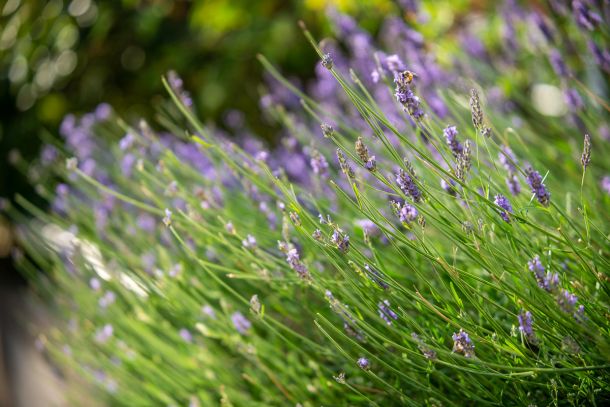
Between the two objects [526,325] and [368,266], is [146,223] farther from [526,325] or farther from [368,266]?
[526,325]

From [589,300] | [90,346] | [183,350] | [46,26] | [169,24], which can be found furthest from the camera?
[169,24]

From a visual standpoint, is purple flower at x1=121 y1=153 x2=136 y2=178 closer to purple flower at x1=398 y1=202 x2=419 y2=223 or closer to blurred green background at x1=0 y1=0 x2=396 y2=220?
purple flower at x1=398 y1=202 x2=419 y2=223

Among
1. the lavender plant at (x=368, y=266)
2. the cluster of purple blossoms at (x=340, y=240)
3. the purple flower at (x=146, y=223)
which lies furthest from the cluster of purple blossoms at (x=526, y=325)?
the purple flower at (x=146, y=223)

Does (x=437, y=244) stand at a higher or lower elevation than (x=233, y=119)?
lower

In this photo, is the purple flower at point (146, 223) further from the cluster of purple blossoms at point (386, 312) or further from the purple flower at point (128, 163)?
the cluster of purple blossoms at point (386, 312)

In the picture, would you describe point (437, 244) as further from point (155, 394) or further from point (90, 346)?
point (90, 346)

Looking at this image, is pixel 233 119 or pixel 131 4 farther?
pixel 131 4

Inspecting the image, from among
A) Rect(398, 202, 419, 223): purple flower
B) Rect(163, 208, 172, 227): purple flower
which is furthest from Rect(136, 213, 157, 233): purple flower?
Rect(398, 202, 419, 223): purple flower

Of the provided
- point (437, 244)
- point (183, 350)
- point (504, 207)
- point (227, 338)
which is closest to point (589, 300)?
point (504, 207)


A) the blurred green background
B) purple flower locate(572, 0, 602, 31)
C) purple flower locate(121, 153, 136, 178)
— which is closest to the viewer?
purple flower locate(572, 0, 602, 31)
